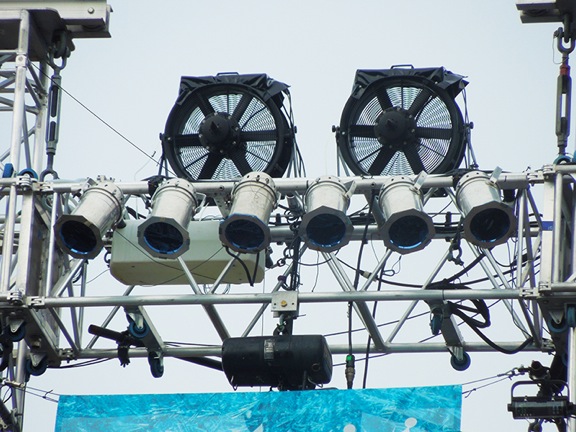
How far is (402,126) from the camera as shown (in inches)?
480

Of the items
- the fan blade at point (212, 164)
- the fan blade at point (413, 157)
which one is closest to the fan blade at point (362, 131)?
the fan blade at point (413, 157)

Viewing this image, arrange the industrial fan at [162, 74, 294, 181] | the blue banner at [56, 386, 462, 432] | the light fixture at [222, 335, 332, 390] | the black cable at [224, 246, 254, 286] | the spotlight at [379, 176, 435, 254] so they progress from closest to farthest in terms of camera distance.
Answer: the blue banner at [56, 386, 462, 432], the light fixture at [222, 335, 332, 390], the spotlight at [379, 176, 435, 254], the black cable at [224, 246, 254, 286], the industrial fan at [162, 74, 294, 181]

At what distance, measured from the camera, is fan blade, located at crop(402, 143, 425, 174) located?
40.0 ft

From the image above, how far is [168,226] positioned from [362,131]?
170 centimetres

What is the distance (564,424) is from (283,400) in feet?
6.47

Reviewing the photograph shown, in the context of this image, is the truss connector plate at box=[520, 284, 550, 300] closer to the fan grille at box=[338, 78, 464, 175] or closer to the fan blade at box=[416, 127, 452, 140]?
the fan grille at box=[338, 78, 464, 175]

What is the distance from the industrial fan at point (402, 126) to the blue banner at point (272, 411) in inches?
75.4

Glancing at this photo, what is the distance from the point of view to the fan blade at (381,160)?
12227 millimetres

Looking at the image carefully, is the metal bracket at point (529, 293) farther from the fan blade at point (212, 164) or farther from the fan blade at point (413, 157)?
the fan blade at point (212, 164)

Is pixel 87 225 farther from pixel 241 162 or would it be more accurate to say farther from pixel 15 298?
pixel 241 162

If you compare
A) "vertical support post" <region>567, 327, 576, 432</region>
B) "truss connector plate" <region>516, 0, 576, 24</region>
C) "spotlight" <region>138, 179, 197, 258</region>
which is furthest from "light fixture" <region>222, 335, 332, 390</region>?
"truss connector plate" <region>516, 0, 576, 24</region>

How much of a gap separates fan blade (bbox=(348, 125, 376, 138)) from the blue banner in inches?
83.3

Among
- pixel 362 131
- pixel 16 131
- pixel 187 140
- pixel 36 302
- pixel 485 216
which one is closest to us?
pixel 485 216

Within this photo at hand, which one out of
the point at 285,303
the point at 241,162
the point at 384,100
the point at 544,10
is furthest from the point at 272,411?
the point at 544,10
